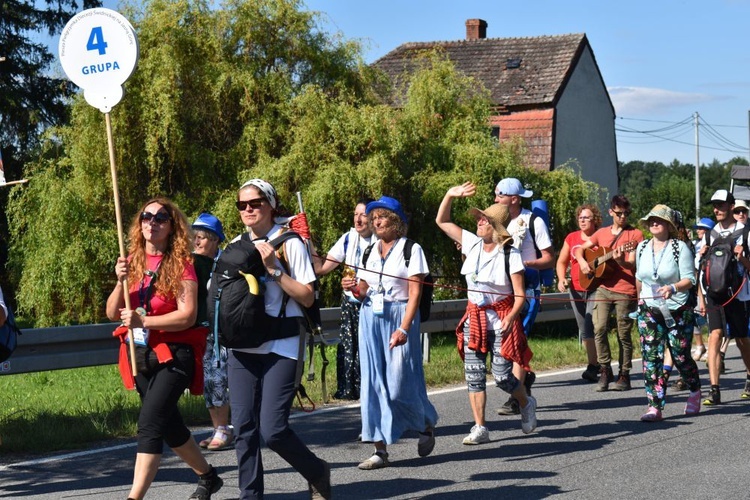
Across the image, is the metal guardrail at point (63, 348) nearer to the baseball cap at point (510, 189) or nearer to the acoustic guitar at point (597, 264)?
the baseball cap at point (510, 189)

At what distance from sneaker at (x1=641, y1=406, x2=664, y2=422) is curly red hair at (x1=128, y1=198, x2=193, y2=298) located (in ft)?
15.9

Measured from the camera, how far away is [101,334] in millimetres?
9633

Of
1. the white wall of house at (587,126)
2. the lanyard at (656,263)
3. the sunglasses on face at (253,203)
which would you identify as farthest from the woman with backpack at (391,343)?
the white wall of house at (587,126)

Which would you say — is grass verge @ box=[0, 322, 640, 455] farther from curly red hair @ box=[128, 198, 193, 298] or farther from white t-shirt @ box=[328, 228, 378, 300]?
curly red hair @ box=[128, 198, 193, 298]

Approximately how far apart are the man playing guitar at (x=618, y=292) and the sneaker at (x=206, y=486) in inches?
233

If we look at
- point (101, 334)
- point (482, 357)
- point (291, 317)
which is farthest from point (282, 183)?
point (291, 317)

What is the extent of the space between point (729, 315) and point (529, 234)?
92.6 inches

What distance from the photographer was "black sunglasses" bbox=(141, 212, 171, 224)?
19.5ft

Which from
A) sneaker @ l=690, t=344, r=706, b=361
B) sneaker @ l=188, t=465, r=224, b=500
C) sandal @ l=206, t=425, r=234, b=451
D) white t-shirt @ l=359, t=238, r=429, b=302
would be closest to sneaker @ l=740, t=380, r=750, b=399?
sneaker @ l=690, t=344, r=706, b=361

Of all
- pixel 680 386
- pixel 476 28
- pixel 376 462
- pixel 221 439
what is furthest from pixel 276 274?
pixel 476 28

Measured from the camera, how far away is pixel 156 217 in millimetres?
5930

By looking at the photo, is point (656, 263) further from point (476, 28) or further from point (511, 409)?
point (476, 28)

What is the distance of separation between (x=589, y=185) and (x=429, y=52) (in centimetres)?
458

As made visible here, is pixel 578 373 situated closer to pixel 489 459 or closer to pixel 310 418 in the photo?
pixel 310 418
